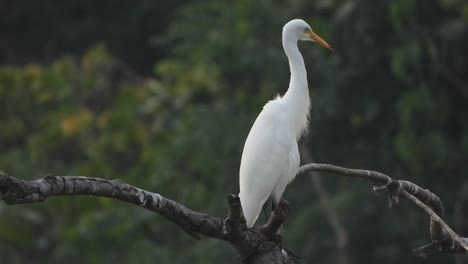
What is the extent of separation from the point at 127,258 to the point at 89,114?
6.11ft

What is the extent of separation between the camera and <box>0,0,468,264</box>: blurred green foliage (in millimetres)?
11508

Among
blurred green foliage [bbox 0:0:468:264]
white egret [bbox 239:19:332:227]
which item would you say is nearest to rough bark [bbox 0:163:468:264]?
white egret [bbox 239:19:332:227]

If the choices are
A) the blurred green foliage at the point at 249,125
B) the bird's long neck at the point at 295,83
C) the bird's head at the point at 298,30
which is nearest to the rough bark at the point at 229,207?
the bird's long neck at the point at 295,83

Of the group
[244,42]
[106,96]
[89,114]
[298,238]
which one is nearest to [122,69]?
[106,96]

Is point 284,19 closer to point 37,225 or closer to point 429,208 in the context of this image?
point 37,225

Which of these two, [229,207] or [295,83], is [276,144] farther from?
[229,207]

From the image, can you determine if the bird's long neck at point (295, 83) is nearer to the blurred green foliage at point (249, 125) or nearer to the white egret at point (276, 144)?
the white egret at point (276, 144)

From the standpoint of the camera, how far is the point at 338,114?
41.5 feet

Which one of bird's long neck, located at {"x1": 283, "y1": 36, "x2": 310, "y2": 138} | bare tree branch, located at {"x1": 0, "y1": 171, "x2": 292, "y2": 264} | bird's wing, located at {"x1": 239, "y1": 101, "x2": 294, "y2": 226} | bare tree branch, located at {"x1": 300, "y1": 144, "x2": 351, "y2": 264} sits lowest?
bare tree branch, located at {"x1": 0, "y1": 171, "x2": 292, "y2": 264}

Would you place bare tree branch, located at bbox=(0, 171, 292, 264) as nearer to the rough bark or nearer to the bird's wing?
the rough bark

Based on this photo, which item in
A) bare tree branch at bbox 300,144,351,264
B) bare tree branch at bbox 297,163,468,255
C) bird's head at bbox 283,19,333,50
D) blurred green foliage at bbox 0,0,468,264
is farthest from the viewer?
blurred green foliage at bbox 0,0,468,264

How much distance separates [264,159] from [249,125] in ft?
18.8

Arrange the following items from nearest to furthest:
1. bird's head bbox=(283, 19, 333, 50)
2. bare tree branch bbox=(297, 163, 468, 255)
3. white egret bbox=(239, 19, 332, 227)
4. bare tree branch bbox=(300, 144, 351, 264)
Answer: bare tree branch bbox=(297, 163, 468, 255) → white egret bbox=(239, 19, 332, 227) → bird's head bbox=(283, 19, 333, 50) → bare tree branch bbox=(300, 144, 351, 264)

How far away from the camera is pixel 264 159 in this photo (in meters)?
5.86
